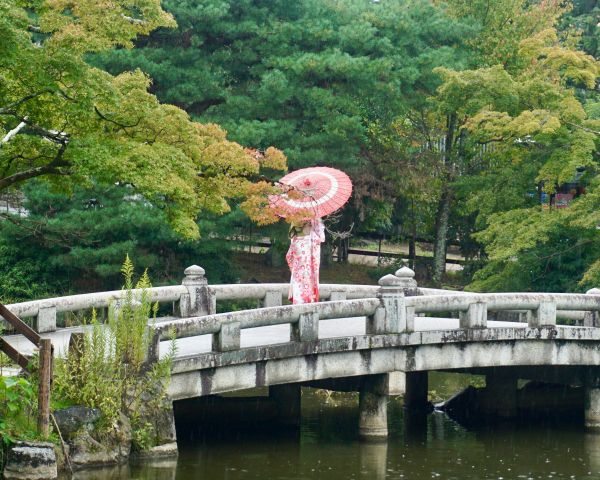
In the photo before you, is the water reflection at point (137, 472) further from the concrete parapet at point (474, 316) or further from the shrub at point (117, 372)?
the concrete parapet at point (474, 316)

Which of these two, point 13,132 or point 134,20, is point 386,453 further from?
point 134,20

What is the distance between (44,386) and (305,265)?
21.3ft

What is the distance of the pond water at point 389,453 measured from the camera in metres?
16.5

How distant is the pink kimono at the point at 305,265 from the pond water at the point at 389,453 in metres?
1.93

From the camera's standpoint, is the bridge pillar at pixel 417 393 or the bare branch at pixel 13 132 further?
the bridge pillar at pixel 417 393

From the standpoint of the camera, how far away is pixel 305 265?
2016 cm

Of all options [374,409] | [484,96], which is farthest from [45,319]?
[484,96]

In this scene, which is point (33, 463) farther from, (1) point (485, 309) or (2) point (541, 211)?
(2) point (541, 211)

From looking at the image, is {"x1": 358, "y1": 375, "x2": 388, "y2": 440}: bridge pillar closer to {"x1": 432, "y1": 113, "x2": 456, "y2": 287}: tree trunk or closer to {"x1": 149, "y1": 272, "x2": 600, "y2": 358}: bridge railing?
{"x1": 149, "y1": 272, "x2": 600, "y2": 358}: bridge railing

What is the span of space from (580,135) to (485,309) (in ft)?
35.7

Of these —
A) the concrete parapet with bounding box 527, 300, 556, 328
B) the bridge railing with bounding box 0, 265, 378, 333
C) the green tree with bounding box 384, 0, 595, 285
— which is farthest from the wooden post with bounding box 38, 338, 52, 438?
the green tree with bounding box 384, 0, 595, 285

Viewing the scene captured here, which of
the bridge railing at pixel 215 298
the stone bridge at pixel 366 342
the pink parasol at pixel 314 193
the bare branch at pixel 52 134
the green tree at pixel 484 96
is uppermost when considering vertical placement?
the green tree at pixel 484 96

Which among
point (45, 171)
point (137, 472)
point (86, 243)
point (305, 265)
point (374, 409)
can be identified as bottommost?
point (137, 472)

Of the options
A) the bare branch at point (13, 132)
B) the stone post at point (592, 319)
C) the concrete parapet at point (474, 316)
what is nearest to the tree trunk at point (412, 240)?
the stone post at point (592, 319)
